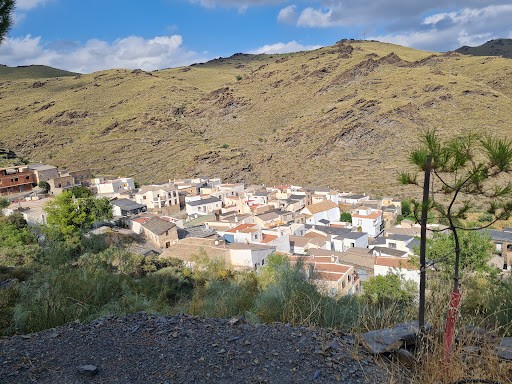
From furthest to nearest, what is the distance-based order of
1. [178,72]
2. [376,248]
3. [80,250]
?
[178,72], [376,248], [80,250]

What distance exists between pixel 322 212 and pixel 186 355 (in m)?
28.4

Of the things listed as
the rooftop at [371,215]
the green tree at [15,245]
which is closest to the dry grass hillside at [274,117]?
the rooftop at [371,215]

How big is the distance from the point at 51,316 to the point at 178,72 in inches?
4440

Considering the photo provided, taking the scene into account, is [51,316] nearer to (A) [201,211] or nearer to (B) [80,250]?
(B) [80,250]

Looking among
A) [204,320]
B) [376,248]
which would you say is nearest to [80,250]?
[204,320]

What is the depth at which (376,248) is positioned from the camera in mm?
21625

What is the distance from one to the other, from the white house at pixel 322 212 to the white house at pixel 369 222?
2.25m

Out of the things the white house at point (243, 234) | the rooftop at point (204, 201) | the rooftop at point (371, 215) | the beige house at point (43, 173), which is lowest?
the rooftop at point (371, 215)

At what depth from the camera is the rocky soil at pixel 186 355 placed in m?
2.95

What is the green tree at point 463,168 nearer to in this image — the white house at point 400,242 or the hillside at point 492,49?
the white house at point 400,242

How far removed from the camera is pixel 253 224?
25.9m

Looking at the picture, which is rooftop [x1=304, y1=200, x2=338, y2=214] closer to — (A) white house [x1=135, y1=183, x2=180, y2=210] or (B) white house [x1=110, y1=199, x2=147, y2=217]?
(A) white house [x1=135, y1=183, x2=180, y2=210]

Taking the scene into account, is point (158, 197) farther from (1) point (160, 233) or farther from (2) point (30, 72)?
(2) point (30, 72)

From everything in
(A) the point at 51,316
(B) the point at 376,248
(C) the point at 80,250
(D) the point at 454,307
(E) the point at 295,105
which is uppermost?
(E) the point at 295,105
